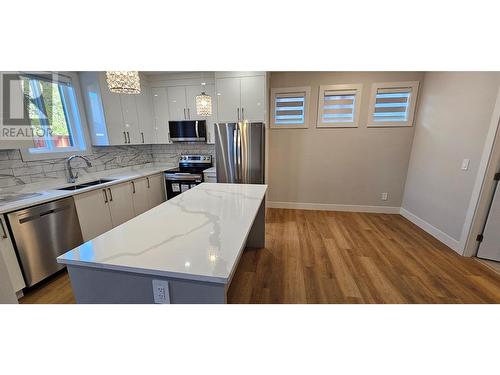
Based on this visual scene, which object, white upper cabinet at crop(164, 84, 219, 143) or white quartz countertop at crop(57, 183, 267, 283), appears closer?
white quartz countertop at crop(57, 183, 267, 283)

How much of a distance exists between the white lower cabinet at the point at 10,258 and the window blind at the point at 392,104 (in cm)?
467

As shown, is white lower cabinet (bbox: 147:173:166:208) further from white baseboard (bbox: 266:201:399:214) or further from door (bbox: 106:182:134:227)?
white baseboard (bbox: 266:201:399:214)

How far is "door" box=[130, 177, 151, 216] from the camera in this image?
9.66 feet

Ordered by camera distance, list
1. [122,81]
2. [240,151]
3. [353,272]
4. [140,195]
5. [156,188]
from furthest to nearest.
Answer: [156,188]
[240,151]
[140,195]
[353,272]
[122,81]

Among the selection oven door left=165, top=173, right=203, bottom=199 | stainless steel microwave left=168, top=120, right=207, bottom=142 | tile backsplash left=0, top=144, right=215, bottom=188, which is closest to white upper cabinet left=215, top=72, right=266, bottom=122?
stainless steel microwave left=168, top=120, right=207, bottom=142

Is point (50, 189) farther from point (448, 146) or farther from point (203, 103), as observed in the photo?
point (448, 146)

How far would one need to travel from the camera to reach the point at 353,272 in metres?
2.07

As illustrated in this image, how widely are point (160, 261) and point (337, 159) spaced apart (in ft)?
11.4

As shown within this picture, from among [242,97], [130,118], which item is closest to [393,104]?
[242,97]

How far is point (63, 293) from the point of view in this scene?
1.81 metres

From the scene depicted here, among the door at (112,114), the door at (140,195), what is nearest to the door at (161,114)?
the door at (112,114)

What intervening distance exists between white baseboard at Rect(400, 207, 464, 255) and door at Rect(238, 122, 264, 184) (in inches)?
98.9

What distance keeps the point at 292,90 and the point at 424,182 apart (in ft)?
8.32
